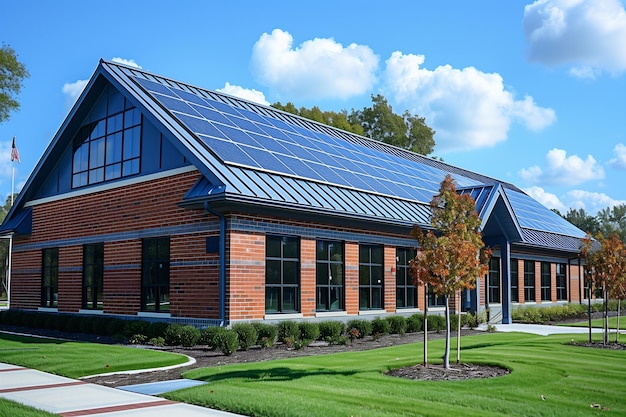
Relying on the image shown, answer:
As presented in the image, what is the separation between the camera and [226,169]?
18.5m

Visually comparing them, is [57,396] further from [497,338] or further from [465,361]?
[497,338]

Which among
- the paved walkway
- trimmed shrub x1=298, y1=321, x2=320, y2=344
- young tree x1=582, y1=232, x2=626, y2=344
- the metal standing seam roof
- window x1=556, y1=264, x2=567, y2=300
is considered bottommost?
the paved walkway

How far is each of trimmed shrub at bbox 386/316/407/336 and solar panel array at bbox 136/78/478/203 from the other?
494cm

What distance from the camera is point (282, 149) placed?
23469 mm

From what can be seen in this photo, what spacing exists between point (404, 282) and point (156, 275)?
970 centimetres

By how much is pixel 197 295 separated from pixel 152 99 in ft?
23.2

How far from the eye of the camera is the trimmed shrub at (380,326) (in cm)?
2191

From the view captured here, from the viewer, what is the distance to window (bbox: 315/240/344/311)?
2098cm

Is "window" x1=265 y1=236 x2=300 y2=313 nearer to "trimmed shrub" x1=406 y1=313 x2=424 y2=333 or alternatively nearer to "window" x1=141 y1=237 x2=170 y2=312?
"window" x1=141 y1=237 x2=170 y2=312

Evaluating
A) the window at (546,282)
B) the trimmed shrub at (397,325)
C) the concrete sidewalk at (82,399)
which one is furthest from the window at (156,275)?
the window at (546,282)

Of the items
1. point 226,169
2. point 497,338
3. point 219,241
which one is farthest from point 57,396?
point 497,338

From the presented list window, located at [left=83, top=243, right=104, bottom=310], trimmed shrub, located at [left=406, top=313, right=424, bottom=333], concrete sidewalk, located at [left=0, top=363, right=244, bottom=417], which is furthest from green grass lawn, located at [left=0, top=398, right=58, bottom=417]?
trimmed shrub, located at [left=406, top=313, right=424, bottom=333]

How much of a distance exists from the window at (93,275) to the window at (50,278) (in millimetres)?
2420

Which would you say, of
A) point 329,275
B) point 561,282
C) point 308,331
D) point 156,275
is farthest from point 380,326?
point 561,282
